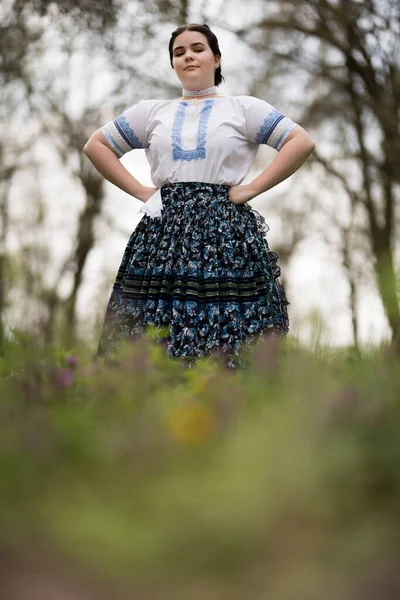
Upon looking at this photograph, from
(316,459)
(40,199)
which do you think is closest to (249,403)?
(316,459)

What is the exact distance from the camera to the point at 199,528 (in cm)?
67

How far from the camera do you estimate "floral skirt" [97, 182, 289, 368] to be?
352 cm

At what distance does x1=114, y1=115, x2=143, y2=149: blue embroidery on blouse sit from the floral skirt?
0.34 m

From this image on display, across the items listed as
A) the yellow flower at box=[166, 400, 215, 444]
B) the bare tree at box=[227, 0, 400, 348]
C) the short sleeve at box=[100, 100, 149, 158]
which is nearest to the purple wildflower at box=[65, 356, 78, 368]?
the yellow flower at box=[166, 400, 215, 444]

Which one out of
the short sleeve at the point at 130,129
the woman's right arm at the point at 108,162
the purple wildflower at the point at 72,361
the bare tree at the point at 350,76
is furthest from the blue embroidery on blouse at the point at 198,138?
the bare tree at the point at 350,76

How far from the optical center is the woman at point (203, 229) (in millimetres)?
3547

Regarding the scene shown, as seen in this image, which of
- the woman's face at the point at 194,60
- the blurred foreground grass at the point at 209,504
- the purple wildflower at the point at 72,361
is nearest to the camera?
the blurred foreground grass at the point at 209,504

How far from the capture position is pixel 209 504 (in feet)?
2.26

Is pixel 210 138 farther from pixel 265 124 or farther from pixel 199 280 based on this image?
pixel 199 280

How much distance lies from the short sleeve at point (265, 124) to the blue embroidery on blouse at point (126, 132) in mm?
583

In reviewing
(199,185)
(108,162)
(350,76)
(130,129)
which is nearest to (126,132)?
(130,129)

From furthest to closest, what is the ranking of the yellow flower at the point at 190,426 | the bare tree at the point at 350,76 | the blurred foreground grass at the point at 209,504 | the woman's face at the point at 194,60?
the bare tree at the point at 350,76, the woman's face at the point at 194,60, the yellow flower at the point at 190,426, the blurred foreground grass at the point at 209,504

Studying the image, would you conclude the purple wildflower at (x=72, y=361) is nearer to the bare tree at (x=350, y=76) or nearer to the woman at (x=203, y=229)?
the woman at (x=203, y=229)

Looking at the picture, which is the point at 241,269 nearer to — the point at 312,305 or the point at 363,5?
the point at 312,305
